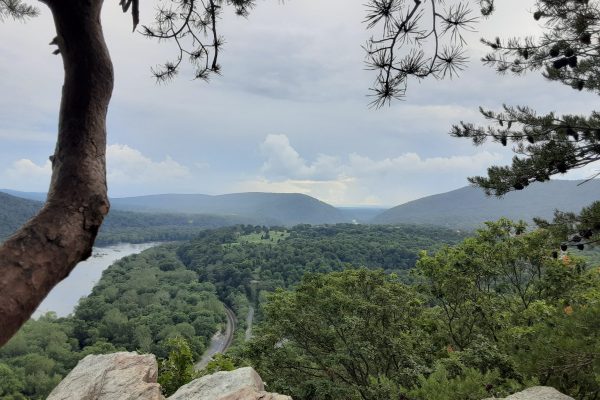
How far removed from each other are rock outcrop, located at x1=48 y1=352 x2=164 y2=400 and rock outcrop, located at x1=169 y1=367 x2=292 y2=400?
0.57m

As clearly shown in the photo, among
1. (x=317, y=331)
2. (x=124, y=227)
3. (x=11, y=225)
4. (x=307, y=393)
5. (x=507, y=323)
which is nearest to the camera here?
(x=507, y=323)

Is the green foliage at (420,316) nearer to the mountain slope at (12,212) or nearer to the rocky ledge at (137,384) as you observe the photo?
the rocky ledge at (137,384)

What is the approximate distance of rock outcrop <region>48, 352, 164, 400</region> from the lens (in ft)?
20.9

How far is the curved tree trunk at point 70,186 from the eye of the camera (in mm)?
962

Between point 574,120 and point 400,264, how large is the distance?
47.1 meters

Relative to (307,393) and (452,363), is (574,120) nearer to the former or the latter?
(452,363)

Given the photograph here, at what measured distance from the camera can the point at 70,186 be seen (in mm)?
1143

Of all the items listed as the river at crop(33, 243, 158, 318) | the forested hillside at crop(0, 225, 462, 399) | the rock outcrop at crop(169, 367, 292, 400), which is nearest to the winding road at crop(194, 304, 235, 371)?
the forested hillside at crop(0, 225, 462, 399)

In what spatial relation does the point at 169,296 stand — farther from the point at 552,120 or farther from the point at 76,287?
the point at 552,120

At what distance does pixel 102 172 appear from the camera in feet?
4.08

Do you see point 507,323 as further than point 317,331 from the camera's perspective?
No

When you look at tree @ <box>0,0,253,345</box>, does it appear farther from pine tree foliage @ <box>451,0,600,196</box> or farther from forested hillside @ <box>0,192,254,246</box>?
forested hillside @ <box>0,192,254,246</box>

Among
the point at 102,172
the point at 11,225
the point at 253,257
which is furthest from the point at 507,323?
the point at 11,225

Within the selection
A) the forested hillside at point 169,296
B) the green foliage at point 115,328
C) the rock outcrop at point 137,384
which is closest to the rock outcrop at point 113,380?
the rock outcrop at point 137,384
